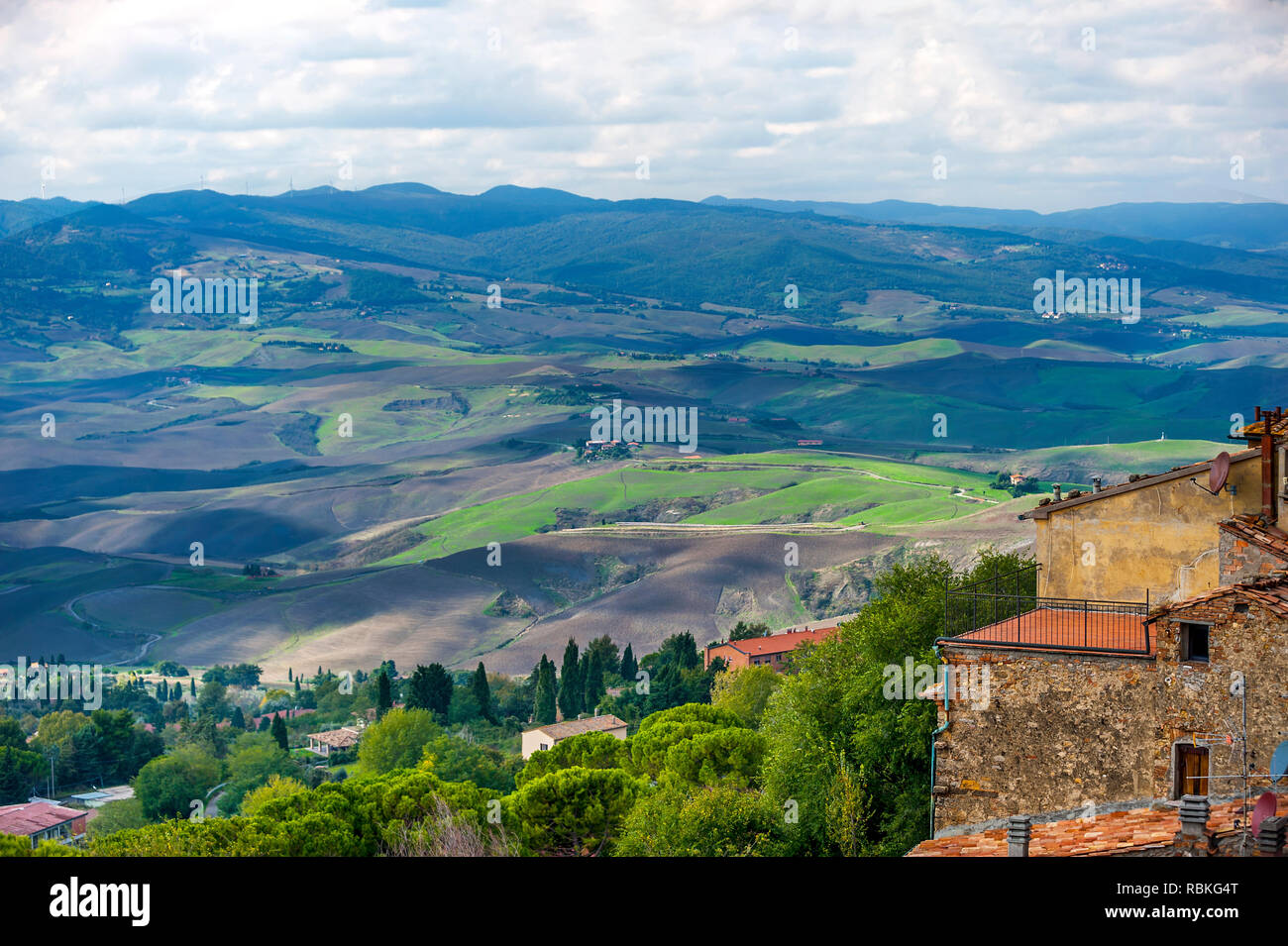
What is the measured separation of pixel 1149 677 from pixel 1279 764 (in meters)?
2.87

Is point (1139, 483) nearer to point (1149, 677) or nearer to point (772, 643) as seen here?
point (1149, 677)

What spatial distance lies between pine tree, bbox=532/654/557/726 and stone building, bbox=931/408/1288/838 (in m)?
98.1

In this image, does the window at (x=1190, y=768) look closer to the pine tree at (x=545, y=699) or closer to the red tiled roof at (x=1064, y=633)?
the red tiled roof at (x=1064, y=633)

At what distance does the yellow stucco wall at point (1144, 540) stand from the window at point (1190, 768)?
6.85 m

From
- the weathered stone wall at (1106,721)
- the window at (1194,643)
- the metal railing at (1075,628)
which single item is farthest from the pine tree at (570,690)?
the window at (1194,643)

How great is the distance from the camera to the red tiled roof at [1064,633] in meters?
25.2

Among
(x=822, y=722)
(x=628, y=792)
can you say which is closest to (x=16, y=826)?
(x=628, y=792)

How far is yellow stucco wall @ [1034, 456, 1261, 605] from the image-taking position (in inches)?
1192

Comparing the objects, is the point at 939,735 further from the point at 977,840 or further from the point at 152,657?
the point at 152,657

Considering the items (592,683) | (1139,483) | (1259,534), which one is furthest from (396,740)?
(1259,534)

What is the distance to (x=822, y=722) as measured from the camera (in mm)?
39906

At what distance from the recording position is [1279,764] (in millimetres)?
21547

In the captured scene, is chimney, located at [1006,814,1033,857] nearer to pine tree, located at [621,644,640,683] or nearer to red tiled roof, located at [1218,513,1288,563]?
red tiled roof, located at [1218,513,1288,563]
